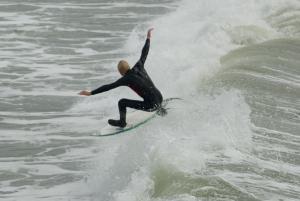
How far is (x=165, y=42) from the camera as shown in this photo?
24.0 m

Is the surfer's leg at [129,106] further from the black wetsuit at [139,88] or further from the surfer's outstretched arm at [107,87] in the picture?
the surfer's outstretched arm at [107,87]

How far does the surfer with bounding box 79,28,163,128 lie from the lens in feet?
40.4

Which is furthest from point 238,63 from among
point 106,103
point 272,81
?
point 106,103

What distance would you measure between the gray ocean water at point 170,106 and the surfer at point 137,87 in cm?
52

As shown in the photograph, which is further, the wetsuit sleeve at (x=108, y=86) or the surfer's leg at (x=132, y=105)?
the surfer's leg at (x=132, y=105)

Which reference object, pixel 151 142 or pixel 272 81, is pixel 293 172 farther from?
pixel 272 81

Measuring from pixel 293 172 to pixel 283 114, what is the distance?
3.34 m

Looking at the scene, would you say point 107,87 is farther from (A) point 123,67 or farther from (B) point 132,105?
(B) point 132,105

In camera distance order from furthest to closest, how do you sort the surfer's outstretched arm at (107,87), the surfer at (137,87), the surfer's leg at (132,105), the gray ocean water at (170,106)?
the surfer's leg at (132,105)
the surfer at (137,87)
the surfer's outstretched arm at (107,87)
the gray ocean water at (170,106)

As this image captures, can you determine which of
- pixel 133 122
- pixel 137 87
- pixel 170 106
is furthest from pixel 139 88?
pixel 170 106

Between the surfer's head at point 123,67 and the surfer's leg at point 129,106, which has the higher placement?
the surfer's head at point 123,67

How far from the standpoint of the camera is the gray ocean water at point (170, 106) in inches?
447

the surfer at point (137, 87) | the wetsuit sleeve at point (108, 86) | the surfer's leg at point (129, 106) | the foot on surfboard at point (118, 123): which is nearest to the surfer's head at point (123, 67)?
the surfer at point (137, 87)

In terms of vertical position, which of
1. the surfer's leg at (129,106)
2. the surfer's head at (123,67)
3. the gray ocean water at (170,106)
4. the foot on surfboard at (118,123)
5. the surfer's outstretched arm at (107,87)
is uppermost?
the surfer's head at (123,67)
